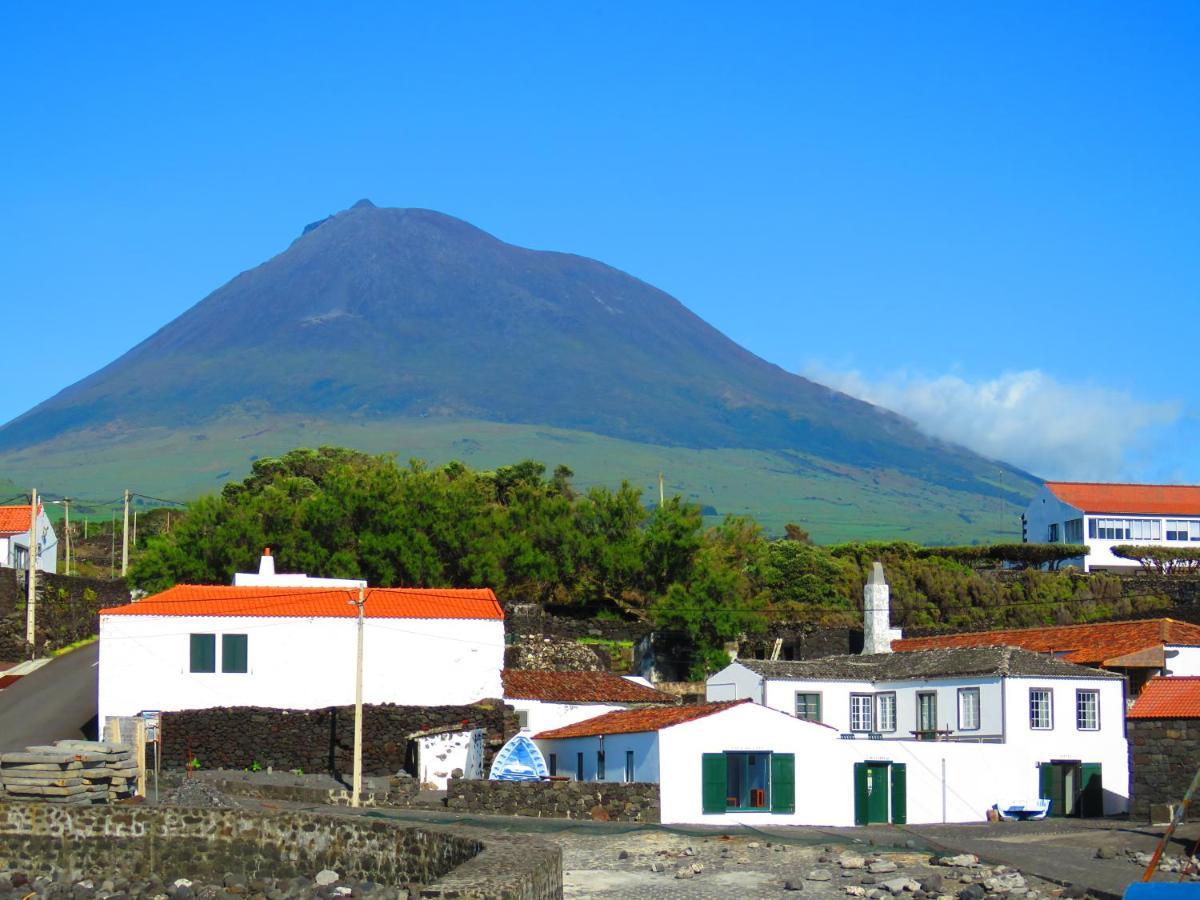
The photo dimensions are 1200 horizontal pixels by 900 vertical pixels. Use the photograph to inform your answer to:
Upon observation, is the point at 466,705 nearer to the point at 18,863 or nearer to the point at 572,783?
the point at 572,783

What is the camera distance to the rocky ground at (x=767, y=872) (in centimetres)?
2764

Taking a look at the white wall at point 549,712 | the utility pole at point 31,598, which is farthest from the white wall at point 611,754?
A: the utility pole at point 31,598

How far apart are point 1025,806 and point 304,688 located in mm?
18390

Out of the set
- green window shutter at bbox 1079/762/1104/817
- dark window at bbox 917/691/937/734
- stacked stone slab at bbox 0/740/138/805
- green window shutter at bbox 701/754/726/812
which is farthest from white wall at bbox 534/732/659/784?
green window shutter at bbox 1079/762/1104/817

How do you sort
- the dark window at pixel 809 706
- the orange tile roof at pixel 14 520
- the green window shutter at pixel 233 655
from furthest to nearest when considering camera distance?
the orange tile roof at pixel 14 520 → the dark window at pixel 809 706 → the green window shutter at pixel 233 655

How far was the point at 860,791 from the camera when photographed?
4162 cm

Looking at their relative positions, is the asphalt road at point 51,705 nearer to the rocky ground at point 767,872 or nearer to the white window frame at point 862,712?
the rocky ground at point 767,872

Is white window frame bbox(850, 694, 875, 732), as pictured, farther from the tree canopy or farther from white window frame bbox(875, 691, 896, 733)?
the tree canopy

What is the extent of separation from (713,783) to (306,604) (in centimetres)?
1290

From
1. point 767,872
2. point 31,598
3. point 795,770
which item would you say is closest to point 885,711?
point 795,770

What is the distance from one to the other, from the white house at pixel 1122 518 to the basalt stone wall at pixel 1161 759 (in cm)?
4975

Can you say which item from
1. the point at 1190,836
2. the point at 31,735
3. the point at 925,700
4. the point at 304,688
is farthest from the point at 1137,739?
the point at 31,735

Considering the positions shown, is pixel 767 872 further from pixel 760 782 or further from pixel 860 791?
pixel 860 791

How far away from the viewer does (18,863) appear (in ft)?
86.9
